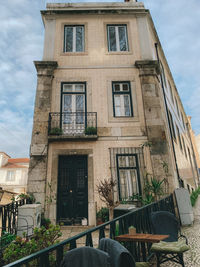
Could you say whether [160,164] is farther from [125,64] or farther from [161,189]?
[125,64]

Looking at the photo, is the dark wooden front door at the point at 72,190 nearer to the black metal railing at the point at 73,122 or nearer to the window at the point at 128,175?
the black metal railing at the point at 73,122

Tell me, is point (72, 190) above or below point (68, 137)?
below

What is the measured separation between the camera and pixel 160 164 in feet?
25.1

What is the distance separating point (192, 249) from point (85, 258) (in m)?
3.54

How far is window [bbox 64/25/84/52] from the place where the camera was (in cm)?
980


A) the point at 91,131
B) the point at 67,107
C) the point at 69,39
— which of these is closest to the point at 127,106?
the point at 91,131

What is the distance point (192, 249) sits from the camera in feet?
13.6

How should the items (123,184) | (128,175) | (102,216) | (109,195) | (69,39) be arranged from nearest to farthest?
1. (109,195)
2. (102,216)
3. (123,184)
4. (128,175)
5. (69,39)

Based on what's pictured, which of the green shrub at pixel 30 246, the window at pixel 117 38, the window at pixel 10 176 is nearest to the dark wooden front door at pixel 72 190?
the green shrub at pixel 30 246

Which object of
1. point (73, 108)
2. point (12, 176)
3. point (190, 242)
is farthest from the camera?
point (12, 176)

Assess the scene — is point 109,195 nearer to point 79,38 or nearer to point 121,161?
point 121,161

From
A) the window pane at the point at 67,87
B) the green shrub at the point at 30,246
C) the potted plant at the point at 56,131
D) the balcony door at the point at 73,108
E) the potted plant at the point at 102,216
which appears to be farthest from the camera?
the window pane at the point at 67,87

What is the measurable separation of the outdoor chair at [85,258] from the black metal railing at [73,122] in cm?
630

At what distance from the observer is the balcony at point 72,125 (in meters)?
7.75
